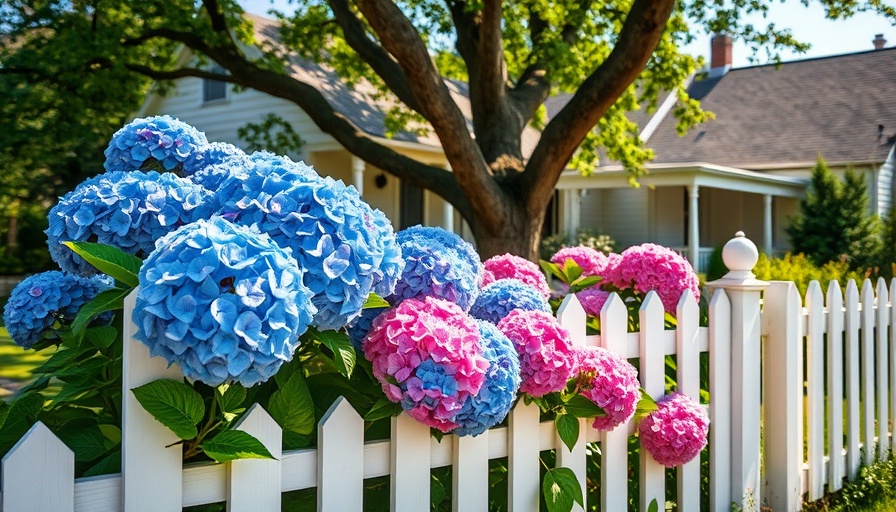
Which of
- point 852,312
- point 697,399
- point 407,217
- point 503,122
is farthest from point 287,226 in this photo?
point 407,217

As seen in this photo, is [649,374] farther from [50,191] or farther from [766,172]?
[50,191]

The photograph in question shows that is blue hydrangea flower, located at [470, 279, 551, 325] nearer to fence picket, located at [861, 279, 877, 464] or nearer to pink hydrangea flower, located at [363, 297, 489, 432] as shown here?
pink hydrangea flower, located at [363, 297, 489, 432]

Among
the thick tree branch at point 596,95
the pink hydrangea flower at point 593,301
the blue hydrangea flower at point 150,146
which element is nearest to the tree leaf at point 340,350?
the blue hydrangea flower at point 150,146

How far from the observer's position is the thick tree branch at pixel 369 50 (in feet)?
25.9

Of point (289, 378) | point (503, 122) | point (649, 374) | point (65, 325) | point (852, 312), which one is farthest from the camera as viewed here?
point (503, 122)

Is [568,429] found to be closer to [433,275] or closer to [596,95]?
[433,275]

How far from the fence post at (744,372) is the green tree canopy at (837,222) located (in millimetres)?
15060

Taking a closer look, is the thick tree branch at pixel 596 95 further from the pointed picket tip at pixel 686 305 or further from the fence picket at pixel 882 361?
the pointed picket tip at pixel 686 305

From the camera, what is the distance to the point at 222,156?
7.95 feet

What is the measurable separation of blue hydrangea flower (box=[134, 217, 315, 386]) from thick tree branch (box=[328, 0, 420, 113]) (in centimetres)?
645

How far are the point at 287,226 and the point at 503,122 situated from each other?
21.7 feet

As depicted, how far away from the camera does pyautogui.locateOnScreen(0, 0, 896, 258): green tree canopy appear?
628 centimetres

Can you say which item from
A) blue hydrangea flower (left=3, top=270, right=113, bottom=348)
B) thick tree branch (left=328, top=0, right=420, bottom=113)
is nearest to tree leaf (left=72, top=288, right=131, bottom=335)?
blue hydrangea flower (left=3, top=270, right=113, bottom=348)

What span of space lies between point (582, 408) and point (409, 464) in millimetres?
660
